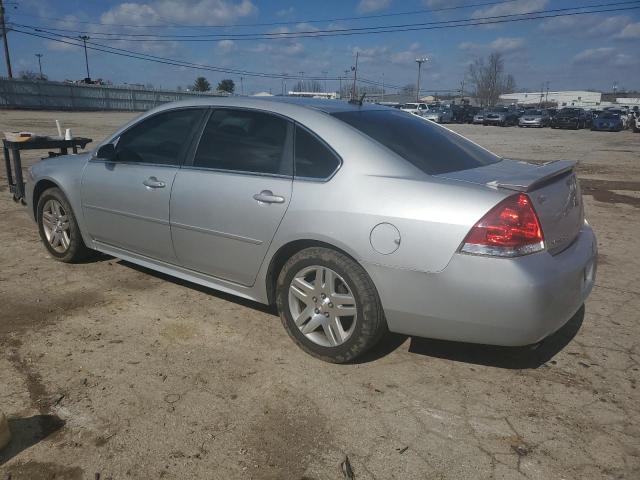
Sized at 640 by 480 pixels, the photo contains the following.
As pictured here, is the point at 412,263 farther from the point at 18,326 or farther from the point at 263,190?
the point at 18,326

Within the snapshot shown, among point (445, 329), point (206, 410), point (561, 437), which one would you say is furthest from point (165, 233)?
point (561, 437)

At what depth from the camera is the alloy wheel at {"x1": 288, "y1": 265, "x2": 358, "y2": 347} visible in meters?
3.00

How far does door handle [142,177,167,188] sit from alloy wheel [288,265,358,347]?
1.31 meters

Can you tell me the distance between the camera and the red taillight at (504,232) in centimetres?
254

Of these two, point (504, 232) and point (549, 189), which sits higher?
point (549, 189)

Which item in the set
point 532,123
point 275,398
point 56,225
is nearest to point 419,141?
point 275,398

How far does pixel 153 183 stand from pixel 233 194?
810 mm

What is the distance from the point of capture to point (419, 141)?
11.0 feet

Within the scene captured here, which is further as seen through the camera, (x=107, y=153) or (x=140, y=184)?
(x=107, y=153)

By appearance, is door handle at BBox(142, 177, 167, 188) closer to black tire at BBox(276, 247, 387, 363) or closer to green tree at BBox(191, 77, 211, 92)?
black tire at BBox(276, 247, 387, 363)

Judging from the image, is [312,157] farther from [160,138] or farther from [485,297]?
[160,138]

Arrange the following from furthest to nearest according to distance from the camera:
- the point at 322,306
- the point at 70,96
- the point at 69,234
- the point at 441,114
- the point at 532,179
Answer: the point at 70,96, the point at 441,114, the point at 69,234, the point at 322,306, the point at 532,179

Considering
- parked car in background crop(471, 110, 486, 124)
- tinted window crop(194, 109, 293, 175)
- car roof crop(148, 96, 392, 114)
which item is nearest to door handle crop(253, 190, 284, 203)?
tinted window crop(194, 109, 293, 175)

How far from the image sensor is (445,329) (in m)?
2.75
